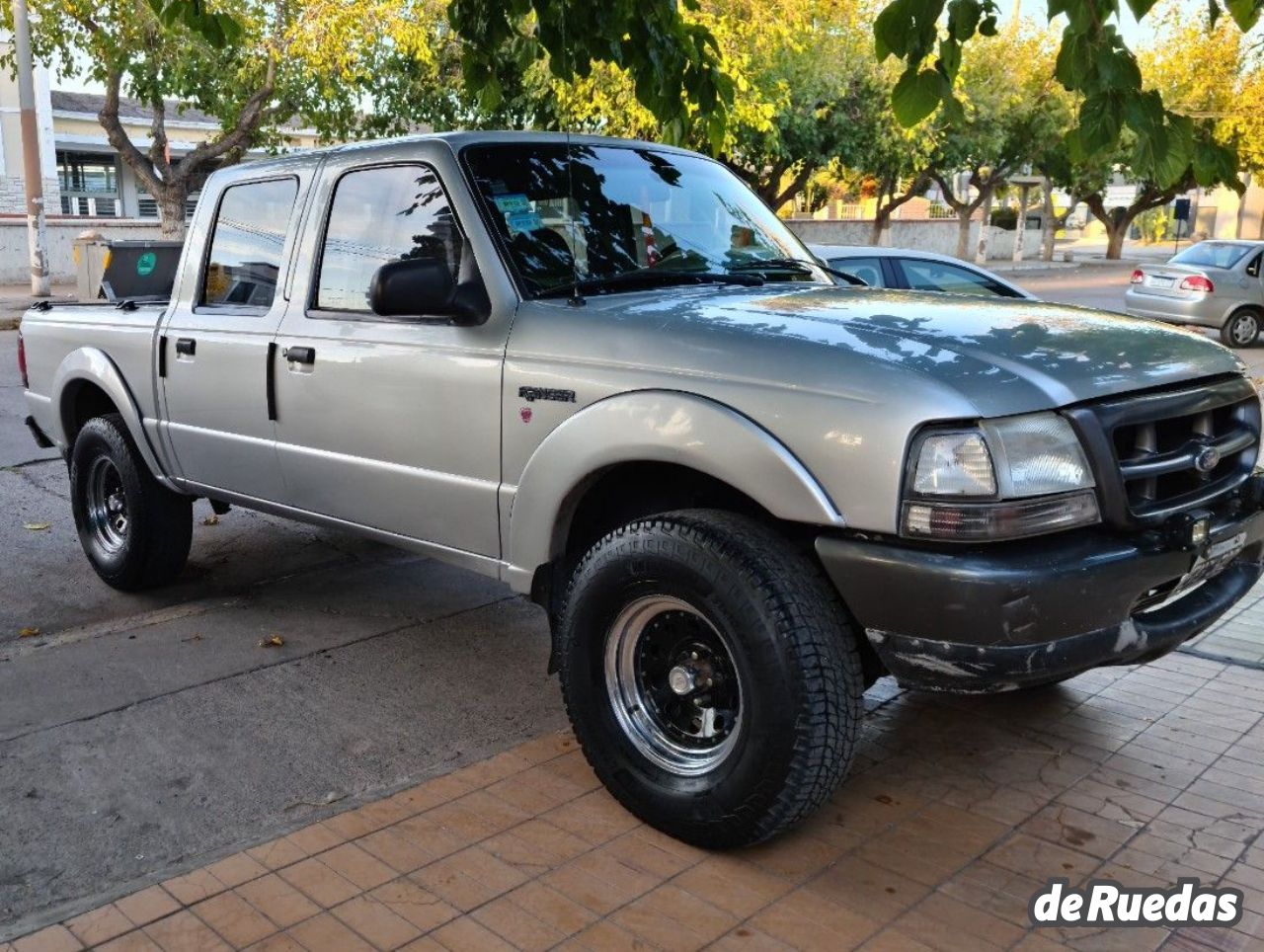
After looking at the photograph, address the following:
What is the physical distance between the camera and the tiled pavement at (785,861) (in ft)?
10.1

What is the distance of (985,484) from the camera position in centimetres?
297

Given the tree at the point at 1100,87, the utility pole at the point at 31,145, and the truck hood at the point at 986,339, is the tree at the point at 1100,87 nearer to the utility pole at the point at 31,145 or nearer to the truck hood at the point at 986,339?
the truck hood at the point at 986,339

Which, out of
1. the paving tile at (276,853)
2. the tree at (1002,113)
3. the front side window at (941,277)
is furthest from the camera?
the tree at (1002,113)

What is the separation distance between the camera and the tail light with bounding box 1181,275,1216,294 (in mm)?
17344

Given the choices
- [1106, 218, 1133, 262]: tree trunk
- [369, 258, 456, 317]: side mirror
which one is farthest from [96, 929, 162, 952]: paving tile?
[1106, 218, 1133, 262]: tree trunk

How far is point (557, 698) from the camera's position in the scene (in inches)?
186

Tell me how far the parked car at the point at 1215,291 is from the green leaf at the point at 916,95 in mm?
15375

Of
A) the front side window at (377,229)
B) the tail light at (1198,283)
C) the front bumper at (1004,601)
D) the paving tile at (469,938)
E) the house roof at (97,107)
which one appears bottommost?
the paving tile at (469,938)

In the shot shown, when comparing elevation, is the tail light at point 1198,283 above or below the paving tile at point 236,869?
above

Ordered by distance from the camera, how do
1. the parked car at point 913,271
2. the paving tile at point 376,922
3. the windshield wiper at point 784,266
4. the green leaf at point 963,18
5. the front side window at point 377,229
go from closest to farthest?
the paving tile at point 376,922 → the green leaf at point 963,18 → the front side window at point 377,229 → the windshield wiper at point 784,266 → the parked car at point 913,271

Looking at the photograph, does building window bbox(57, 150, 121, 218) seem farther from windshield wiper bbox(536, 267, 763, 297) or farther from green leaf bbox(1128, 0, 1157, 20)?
green leaf bbox(1128, 0, 1157, 20)

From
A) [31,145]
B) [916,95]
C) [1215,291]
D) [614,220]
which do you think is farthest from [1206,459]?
[31,145]

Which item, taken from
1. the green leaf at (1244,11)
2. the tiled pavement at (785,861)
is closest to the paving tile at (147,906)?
the tiled pavement at (785,861)
